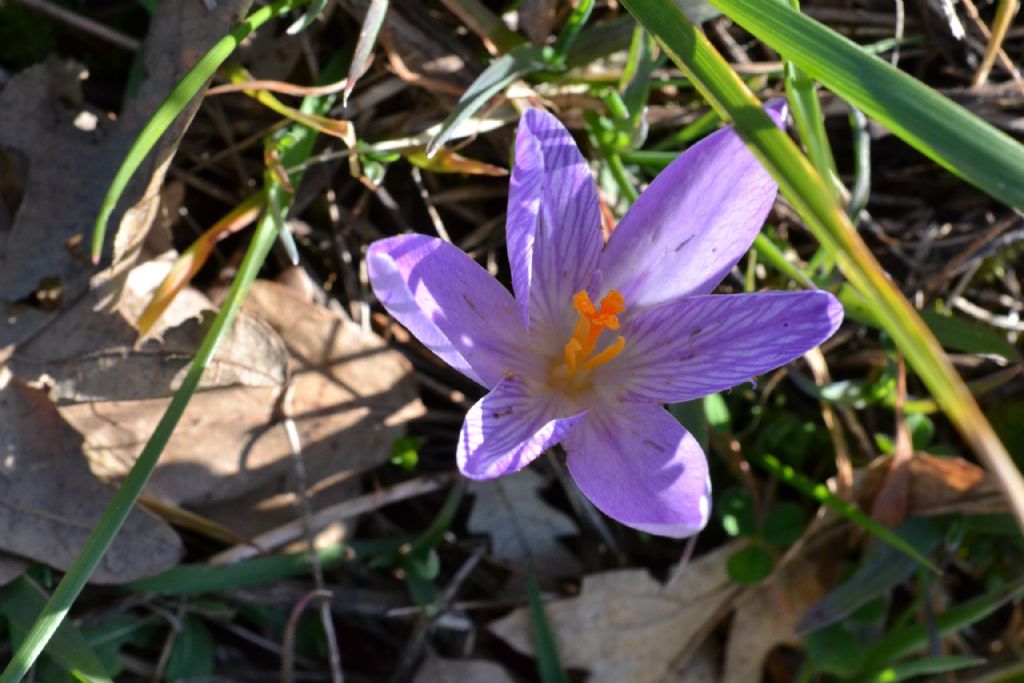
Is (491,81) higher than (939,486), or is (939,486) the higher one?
(491,81)

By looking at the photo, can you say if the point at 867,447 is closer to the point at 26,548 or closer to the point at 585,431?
the point at 585,431

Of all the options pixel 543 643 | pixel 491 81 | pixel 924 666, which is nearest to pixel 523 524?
pixel 543 643

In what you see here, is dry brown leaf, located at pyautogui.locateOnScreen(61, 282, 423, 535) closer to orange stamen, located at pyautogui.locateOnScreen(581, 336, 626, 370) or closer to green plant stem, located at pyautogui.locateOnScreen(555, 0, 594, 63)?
orange stamen, located at pyautogui.locateOnScreen(581, 336, 626, 370)

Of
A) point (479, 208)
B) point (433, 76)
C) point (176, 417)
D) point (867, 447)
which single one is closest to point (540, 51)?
point (433, 76)

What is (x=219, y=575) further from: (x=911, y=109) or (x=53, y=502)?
(x=911, y=109)

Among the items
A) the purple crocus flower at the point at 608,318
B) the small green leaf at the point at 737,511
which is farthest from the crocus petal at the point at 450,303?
the small green leaf at the point at 737,511

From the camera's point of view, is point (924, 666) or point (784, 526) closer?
point (924, 666)
